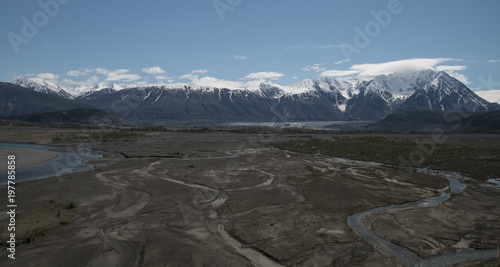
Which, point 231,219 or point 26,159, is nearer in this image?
point 231,219

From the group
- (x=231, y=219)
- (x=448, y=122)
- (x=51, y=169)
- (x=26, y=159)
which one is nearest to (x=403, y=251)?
(x=231, y=219)

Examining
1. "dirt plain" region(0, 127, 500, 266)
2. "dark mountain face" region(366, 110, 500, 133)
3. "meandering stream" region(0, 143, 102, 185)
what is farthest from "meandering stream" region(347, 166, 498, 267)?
"dark mountain face" region(366, 110, 500, 133)

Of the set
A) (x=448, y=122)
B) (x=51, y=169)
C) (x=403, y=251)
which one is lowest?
(x=51, y=169)

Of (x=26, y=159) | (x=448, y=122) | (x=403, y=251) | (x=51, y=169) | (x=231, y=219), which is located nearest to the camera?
(x=403, y=251)

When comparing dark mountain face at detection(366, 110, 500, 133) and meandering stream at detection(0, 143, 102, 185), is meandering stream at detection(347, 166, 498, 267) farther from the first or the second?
dark mountain face at detection(366, 110, 500, 133)

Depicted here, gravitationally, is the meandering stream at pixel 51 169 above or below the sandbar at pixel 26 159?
below

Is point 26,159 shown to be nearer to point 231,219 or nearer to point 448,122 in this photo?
point 231,219

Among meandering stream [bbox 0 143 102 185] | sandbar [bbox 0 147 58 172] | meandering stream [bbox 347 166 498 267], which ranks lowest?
meandering stream [bbox 0 143 102 185]

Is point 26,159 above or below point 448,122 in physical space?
below

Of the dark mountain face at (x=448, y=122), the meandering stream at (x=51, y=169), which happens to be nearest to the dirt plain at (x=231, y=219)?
the meandering stream at (x=51, y=169)

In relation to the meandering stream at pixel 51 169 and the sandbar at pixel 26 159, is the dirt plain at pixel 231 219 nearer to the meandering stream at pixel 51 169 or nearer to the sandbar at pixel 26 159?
the meandering stream at pixel 51 169
